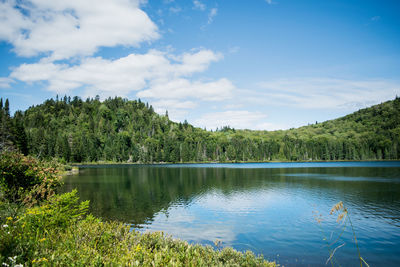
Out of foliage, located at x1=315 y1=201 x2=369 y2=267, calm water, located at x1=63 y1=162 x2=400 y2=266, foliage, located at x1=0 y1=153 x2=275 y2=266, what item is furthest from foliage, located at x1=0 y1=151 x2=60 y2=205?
foliage, located at x1=315 y1=201 x2=369 y2=267

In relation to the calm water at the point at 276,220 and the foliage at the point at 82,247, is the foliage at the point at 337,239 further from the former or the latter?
the foliage at the point at 82,247

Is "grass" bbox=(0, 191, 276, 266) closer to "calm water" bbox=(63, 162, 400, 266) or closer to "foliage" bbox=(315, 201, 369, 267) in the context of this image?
"foliage" bbox=(315, 201, 369, 267)

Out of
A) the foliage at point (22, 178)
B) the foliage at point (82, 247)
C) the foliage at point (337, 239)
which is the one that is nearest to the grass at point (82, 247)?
the foliage at point (82, 247)

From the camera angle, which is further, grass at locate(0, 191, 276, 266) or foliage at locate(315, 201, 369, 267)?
grass at locate(0, 191, 276, 266)

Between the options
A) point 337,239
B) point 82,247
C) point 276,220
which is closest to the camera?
point 82,247

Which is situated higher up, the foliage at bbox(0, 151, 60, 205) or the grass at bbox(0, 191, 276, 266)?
the foliage at bbox(0, 151, 60, 205)

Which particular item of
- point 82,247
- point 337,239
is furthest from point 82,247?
point 337,239

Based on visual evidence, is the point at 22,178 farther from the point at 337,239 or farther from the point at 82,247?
the point at 337,239

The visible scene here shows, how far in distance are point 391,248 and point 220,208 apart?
819 inches

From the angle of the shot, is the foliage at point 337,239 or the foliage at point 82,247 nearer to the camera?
the foliage at point 337,239

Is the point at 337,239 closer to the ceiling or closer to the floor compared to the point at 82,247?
closer to the floor

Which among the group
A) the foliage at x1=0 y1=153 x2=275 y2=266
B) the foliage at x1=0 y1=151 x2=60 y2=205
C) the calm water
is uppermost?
the foliage at x1=0 y1=151 x2=60 y2=205

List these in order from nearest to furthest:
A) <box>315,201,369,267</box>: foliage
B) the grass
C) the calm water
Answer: <box>315,201,369,267</box>: foliage → the grass → the calm water

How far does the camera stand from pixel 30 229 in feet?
33.8
